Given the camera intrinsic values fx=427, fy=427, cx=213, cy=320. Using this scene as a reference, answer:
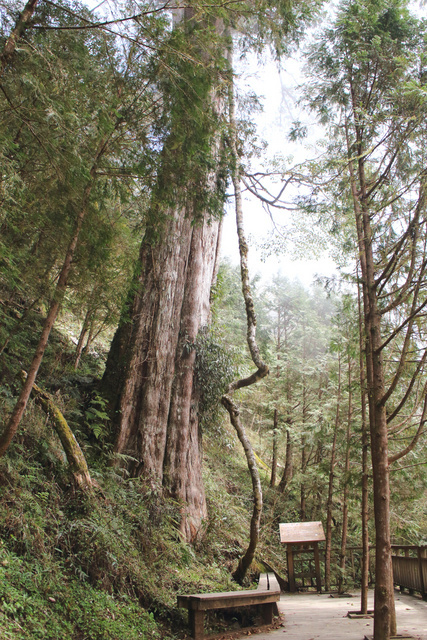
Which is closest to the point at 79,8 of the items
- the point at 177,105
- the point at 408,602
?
the point at 177,105

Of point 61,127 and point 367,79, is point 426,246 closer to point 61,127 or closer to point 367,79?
point 367,79

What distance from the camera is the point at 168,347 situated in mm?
7922

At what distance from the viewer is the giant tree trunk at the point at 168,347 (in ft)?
20.5

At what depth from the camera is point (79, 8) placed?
4.82 m

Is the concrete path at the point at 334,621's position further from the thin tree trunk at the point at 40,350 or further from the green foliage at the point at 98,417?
the thin tree trunk at the point at 40,350

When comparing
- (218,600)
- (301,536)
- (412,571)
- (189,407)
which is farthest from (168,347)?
(412,571)

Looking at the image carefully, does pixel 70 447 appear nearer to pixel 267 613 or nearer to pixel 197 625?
pixel 197 625

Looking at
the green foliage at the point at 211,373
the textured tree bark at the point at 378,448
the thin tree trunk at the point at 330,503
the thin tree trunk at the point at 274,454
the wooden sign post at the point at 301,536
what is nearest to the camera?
the textured tree bark at the point at 378,448

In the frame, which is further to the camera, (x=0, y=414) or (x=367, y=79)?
(x=367, y=79)

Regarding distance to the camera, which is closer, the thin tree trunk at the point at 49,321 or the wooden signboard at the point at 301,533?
the thin tree trunk at the point at 49,321

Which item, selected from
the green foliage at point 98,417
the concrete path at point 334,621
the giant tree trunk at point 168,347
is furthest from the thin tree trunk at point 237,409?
the green foliage at point 98,417

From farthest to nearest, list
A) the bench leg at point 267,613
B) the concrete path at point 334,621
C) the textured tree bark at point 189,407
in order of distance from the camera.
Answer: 1. the textured tree bark at point 189,407
2. the bench leg at point 267,613
3. the concrete path at point 334,621

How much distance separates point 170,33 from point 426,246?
151 inches

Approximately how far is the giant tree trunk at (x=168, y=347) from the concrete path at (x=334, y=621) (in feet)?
6.68
